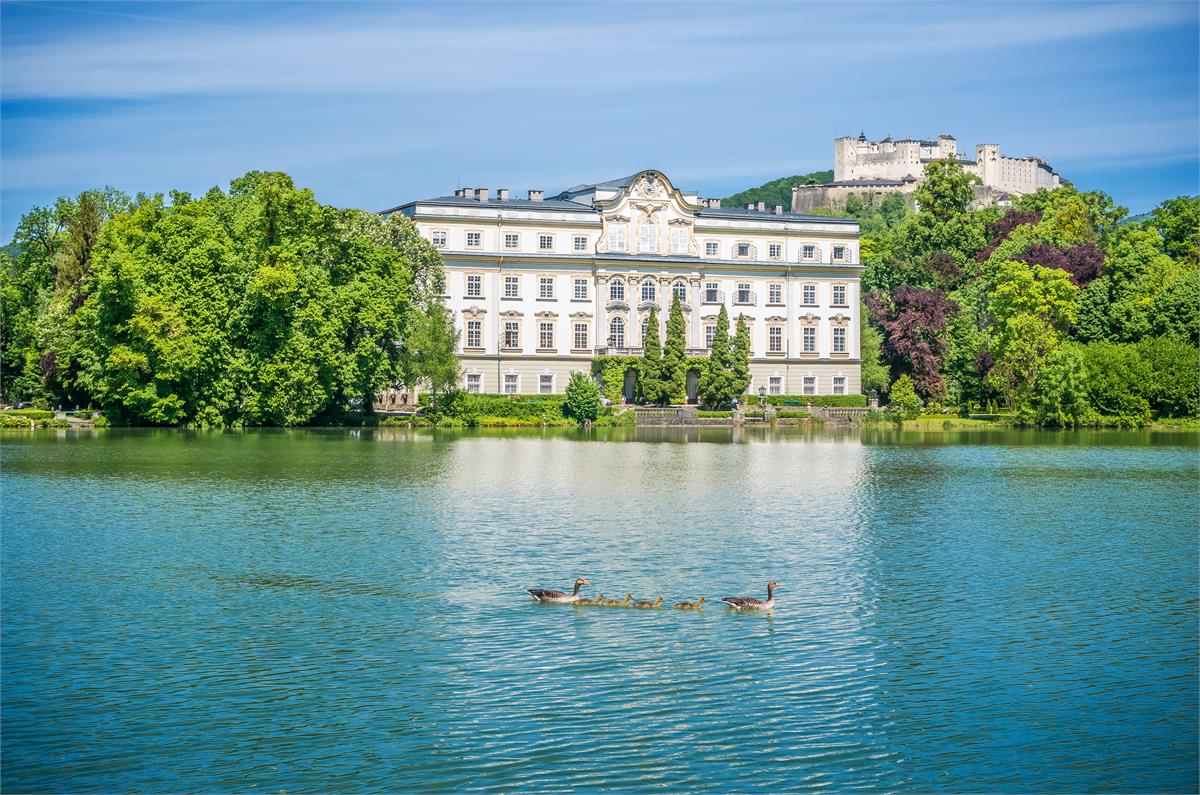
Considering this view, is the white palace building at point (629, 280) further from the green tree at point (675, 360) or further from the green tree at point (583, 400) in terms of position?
the green tree at point (583, 400)

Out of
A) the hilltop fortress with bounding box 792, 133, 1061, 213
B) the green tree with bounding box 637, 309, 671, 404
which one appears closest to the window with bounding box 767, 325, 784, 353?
the green tree with bounding box 637, 309, 671, 404

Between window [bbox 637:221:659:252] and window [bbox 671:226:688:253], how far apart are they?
1004mm

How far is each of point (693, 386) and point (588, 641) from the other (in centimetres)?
6059

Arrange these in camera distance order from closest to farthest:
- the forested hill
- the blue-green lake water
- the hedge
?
the blue-green lake water
the hedge
the forested hill

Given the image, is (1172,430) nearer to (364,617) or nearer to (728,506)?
(728,506)

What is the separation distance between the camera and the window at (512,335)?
74.4 meters

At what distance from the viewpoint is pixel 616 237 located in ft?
249

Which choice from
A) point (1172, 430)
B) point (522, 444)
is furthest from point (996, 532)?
point (1172, 430)

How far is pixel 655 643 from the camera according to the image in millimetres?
15969

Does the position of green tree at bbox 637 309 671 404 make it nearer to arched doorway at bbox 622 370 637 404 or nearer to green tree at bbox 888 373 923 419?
arched doorway at bbox 622 370 637 404

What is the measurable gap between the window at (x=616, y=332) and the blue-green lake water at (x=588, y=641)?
4401 centimetres

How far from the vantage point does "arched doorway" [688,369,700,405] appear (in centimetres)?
7527

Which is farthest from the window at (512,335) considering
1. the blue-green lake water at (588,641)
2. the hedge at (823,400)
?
the blue-green lake water at (588,641)

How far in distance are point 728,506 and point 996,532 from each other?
5.91 m
